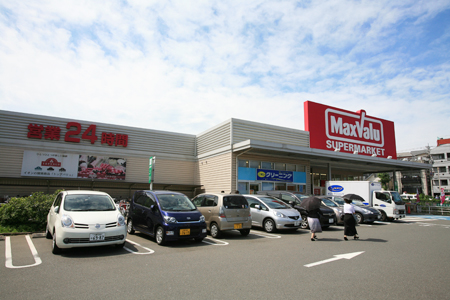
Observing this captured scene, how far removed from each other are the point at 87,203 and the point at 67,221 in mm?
1098

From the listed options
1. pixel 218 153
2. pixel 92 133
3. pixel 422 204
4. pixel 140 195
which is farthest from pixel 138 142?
pixel 422 204

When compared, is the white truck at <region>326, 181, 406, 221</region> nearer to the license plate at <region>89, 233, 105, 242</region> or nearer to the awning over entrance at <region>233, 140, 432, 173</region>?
the awning over entrance at <region>233, 140, 432, 173</region>

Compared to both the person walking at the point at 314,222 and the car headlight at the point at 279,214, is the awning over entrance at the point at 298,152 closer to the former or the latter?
the car headlight at the point at 279,214

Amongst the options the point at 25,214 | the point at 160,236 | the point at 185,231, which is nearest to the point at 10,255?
the point at 160,236

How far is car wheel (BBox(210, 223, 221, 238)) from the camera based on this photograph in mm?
9867

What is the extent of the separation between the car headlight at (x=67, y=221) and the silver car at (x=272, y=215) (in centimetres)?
714

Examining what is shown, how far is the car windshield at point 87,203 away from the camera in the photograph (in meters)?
7.63

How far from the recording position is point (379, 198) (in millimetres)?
18062

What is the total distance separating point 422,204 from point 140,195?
82.7 feet

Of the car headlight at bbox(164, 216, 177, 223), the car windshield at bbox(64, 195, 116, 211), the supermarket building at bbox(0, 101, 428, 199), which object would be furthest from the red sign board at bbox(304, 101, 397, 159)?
the car windshield at bbox(64, 195, 116, 211)

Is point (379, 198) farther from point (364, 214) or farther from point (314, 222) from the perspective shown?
point (314, 222)

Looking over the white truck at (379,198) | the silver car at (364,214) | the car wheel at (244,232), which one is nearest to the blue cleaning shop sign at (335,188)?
the white truck at (379,198)

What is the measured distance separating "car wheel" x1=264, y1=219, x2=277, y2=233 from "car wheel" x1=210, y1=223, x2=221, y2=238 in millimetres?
2517

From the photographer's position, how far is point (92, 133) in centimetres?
2002
